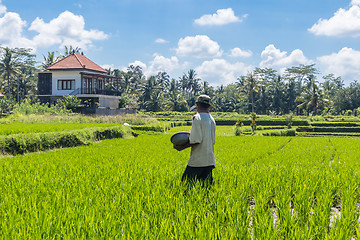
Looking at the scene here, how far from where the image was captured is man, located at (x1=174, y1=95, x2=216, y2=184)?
443cm

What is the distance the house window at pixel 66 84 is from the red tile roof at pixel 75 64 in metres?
1.49

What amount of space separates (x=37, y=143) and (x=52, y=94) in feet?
78.7

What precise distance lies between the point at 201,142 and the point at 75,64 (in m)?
32.5

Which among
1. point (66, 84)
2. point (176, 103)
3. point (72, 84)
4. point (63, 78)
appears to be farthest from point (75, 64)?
point (176, 103)

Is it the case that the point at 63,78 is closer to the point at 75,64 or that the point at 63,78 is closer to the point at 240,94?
the point at 75,64

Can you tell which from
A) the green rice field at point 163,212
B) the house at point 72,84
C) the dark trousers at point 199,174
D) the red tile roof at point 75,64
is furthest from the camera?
the red tile roof at point 75,64

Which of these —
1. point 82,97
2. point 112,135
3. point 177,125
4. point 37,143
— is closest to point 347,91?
point 177,125

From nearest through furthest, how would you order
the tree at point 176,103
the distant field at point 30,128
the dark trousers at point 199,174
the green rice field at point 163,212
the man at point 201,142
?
the green rice field at point 163,212, the man at point 201,142, the dark trousers at point 199,174, the distant field at point 30,128, the tree at point 176,103

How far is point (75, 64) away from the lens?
3409 cm

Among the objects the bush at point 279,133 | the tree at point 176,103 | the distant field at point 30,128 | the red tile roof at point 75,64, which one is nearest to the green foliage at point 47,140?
the distant field at point 30,128

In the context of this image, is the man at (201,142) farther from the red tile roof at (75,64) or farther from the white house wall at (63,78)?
the white house wall at (63,78)

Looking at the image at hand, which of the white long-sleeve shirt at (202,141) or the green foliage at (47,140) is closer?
the white long-sleeve shirt at (202,141)

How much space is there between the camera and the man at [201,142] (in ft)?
14.5

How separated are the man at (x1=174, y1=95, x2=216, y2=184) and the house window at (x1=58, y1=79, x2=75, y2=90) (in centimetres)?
3152
